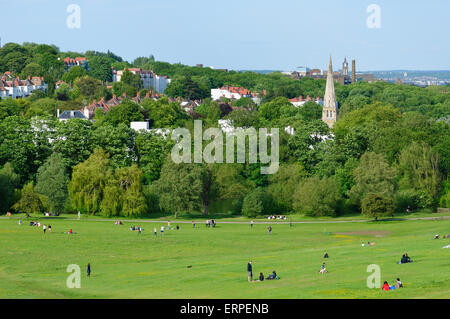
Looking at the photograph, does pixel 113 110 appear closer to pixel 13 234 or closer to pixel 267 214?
pixel 267 214

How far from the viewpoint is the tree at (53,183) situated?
94.2 meters

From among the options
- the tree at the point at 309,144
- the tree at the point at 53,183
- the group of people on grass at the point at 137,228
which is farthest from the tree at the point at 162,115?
the group of people on grass at the point at 137,228

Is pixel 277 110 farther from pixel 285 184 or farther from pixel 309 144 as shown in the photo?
pixel 285 184

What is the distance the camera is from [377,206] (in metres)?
88.8

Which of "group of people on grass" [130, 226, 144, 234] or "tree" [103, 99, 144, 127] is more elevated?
"tree" [103, 99, 144, 127]

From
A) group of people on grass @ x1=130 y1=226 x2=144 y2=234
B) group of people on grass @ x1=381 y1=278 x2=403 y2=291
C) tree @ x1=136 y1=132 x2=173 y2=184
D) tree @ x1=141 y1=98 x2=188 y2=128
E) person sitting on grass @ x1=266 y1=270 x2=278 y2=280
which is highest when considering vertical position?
tree @ x1=141 y1=98 x2=188 y2=128

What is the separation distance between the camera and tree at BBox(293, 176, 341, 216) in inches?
3711

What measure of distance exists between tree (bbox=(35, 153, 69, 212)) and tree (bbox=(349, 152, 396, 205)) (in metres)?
34.0

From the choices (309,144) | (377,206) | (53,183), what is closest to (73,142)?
(53,183)

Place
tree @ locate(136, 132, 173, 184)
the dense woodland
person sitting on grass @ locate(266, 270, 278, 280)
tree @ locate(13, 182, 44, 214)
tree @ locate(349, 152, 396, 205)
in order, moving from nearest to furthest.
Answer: person sitting on grass @ locate(266, 270, 278, 280)
tree @ locate(13, 182, 44, 214)
tree @ locate(349, 152, 396, 205)
the dense woodland
tree @ locate(136, 132, 173, 184)

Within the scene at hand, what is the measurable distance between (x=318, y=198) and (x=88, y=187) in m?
26.7

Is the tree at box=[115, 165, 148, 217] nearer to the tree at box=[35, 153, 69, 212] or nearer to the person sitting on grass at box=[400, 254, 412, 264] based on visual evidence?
the tree at box=[35, 153, 69, 212]

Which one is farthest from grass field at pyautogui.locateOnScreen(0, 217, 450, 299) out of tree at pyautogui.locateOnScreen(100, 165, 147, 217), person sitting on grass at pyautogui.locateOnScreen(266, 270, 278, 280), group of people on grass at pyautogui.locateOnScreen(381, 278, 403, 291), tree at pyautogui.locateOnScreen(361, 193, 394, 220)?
tree at pyautogui.locateOnScreen(100, 165, 147, 217)
